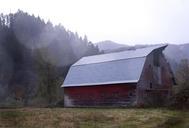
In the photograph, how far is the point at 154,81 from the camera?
43438mm

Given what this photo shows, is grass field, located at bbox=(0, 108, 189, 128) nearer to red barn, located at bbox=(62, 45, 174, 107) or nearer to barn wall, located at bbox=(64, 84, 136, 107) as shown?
barn wall, located at bbox=(64, 84, 136, 107)

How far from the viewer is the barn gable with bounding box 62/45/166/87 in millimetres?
41469

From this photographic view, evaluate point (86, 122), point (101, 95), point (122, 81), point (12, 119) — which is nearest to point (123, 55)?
point (122, 81)

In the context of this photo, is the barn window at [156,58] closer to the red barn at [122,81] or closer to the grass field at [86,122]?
the red barn at [122,81]

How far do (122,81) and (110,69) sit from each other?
Result: 12.3 ft

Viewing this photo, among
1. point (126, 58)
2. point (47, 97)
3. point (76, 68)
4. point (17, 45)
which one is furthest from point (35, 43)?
point (126, 58)

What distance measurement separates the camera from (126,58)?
44156 mm

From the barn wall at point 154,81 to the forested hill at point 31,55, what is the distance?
19.4 meters

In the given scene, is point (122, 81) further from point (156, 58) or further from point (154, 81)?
point (156, 58)

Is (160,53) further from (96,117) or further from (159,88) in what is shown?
(96,117)

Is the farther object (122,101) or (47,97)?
(47,97)

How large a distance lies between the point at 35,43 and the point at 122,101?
52.4 m

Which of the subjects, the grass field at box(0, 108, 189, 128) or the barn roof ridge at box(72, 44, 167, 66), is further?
the barn roof ridge at box(72, 44, 167, 66)

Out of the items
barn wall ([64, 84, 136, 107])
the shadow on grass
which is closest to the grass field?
A: the shadow on grass
